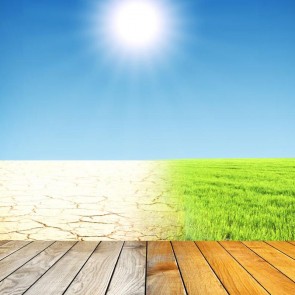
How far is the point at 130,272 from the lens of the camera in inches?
82.7

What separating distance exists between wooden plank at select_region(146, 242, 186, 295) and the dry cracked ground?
831mm

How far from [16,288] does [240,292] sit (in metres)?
1.27

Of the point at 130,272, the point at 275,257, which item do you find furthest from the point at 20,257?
the point at 275,257

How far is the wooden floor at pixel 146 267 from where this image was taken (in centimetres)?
185

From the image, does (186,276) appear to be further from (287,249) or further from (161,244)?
(287,249)

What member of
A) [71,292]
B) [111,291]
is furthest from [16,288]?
[111,291]

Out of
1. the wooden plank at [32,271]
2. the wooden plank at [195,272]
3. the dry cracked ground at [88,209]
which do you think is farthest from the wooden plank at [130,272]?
the dry cracked ground at [88,209]

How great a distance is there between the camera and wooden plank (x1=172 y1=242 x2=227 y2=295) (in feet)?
6.01

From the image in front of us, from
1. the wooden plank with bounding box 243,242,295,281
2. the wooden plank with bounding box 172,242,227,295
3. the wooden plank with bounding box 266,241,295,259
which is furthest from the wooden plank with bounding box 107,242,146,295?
the wooden plank with bounding box 266,241,295,259

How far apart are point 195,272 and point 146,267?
0.34m

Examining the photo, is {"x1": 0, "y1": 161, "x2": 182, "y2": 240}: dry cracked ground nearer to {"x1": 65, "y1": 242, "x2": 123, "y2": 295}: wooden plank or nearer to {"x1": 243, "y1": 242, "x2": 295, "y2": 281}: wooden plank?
{"x1": 65, "y1": 242, "x2": 123, "y2": 295}: wooden plank

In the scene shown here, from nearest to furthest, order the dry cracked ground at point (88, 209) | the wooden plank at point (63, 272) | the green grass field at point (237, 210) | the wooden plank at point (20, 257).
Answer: the wooden plank at point (63, 272) < the wooden plank at point (20, 257) < the green grass field at point (237, 210) < the dry cracked ground at point (88, 209)

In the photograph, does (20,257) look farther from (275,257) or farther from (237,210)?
(237,210)

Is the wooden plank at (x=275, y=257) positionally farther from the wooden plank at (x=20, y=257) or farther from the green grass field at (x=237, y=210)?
the wooden plank at (x=20, y=257)
